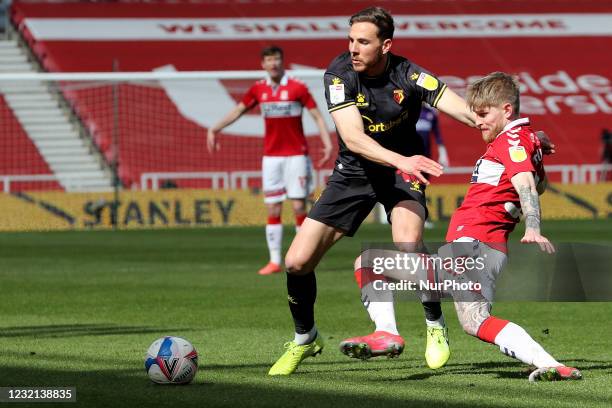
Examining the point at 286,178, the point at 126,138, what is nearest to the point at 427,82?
the point at 286,178

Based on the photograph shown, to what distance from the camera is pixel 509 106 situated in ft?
23.2

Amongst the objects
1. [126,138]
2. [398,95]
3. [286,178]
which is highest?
[398,95]

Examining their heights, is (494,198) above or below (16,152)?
above

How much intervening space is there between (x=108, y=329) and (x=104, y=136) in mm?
20852

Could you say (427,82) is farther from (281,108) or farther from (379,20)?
(281,108)

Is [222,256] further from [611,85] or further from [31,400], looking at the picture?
[611,85]

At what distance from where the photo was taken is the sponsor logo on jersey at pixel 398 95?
765 cm

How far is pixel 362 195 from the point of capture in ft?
25.6

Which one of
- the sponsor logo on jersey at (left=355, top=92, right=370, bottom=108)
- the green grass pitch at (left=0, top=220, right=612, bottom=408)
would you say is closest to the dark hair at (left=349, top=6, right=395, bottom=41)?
the sponsor logo on jersey at (left=355, top=92, right=370, bottom=108)

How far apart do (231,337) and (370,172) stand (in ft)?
7.31

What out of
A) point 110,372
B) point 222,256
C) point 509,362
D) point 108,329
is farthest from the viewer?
point 222,256

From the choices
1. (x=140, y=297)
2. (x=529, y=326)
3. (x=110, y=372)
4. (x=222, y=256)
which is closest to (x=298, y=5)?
(x=222, y=256)

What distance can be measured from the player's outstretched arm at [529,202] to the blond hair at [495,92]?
18.9 inches

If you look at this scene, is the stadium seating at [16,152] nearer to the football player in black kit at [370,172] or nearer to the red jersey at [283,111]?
the red jersey at [283,111]
